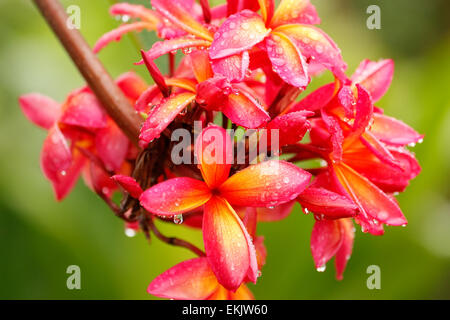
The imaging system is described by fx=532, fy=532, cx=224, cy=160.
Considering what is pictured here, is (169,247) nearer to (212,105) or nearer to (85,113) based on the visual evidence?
(85,113)

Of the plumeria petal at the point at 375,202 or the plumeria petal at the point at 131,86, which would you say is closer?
the plumeria petal at the point at 375,202

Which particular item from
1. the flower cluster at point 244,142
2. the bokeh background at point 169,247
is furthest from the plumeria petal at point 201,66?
the bokeh background at point 169,247

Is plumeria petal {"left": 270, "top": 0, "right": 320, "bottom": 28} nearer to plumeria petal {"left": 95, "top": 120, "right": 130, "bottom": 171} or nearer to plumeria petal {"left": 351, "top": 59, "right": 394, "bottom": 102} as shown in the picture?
plumeria petal {"left": 351, "top": 59, "right": 394, "bottom": 102}

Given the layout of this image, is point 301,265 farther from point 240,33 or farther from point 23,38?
point 23,38

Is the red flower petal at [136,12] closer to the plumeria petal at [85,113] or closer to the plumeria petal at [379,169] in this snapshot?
the plumeria petal at [85,113]

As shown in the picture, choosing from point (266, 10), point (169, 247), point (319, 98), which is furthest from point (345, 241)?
point (169, 247)

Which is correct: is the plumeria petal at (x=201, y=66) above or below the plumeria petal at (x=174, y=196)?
above
